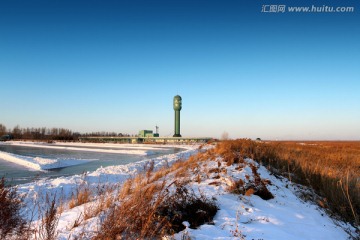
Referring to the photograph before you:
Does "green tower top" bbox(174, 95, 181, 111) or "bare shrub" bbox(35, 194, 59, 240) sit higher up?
"green tower top" bbox(174, 95, 181, 111)

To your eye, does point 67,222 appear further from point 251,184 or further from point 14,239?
point 251,184

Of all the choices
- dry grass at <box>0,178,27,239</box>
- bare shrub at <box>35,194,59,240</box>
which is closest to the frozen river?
dry grass at <box>0,178,27,239</box>

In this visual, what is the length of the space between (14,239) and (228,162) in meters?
6.42

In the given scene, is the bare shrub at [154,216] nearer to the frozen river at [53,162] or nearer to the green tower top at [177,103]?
the frozen river at [53,162]

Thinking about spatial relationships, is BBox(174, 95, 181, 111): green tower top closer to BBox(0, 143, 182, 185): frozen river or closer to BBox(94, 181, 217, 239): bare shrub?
BBox(0, 143, 182, 185): frozen river

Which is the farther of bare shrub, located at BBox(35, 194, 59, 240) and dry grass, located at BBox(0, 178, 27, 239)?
dry grass, located at BBox(0, 178, 27, 239)

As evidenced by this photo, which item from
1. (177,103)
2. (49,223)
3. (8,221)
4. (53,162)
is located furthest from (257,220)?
(177,103)

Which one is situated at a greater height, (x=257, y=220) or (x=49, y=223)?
(x=49, y=223)

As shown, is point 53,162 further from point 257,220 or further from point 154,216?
point 257,220

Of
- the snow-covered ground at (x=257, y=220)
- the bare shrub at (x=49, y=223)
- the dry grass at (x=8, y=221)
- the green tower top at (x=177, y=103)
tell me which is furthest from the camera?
the green tower top at (x=177, y=103)

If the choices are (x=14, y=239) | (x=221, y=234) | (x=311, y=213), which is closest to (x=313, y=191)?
(x=311, y=213)

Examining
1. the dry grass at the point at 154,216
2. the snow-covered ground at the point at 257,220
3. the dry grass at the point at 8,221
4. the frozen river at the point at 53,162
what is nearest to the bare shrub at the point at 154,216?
the dry grass at the point at 154,216

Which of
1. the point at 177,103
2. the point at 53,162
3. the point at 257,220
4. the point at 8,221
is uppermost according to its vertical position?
the point at 177,103

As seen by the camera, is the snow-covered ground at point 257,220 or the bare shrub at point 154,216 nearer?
the bare shrub at point 154,216
